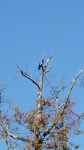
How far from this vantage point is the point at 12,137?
59.4 ft

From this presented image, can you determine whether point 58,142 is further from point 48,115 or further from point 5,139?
point 5,139

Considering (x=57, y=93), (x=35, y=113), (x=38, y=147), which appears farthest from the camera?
(x=57, y=93)

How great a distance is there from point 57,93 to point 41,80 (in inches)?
53.6

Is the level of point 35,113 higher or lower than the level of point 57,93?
lower

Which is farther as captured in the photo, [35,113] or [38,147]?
[35,113]

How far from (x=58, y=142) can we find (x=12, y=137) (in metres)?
2.53

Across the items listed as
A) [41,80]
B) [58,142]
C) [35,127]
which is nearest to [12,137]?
[35,127]

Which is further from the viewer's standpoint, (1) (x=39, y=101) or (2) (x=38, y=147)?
(1) (x=39, y=101)

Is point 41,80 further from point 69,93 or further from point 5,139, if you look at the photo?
point 5,139

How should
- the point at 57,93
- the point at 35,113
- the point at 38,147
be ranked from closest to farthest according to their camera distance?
the point at 38,147, the point at 35,113, the point at 57,93

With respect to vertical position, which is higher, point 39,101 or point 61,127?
point 39,101

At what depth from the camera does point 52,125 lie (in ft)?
59.3

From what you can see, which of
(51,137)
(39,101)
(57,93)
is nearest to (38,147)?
(51,137)

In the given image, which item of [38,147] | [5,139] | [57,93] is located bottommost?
[38,147]
